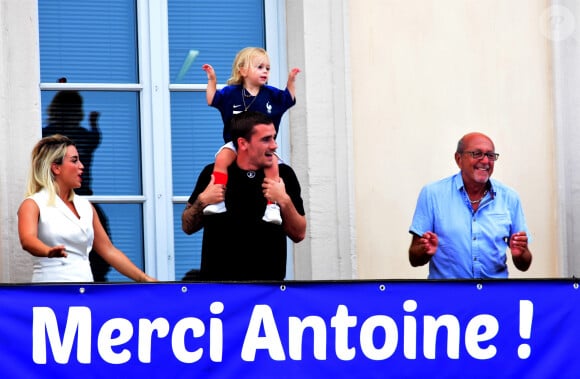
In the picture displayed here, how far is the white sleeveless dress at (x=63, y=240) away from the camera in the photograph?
1131cm

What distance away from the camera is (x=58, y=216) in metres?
11.4

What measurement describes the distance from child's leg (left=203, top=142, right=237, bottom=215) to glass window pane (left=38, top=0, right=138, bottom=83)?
1.09 meters

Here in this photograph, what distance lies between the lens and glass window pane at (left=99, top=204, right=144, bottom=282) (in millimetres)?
12352

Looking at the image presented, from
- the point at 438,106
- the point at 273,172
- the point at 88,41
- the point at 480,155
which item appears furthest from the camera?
the point at 438,106

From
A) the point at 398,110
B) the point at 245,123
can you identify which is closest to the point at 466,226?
the point at 398,110

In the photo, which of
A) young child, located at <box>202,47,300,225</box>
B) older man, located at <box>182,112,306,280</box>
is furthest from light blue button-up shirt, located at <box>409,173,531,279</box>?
young child, located at <box>202,47,300,225</box>

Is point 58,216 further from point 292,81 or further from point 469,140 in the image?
point 469,140

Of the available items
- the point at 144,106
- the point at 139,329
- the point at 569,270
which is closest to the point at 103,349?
the point at 139,329

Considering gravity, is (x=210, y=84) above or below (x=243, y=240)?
above

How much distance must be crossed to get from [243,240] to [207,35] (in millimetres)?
1664

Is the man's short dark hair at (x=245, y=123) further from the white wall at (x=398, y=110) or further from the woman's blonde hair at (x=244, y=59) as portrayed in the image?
the white wall at (x=398, y=110)

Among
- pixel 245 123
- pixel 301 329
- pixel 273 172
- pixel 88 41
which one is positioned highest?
pixel 88 41

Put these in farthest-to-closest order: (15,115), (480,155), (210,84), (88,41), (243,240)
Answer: (88,41) → (15,115) → (480,155) → (210,84) → (243,240)

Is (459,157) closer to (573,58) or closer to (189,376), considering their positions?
(573,58)
